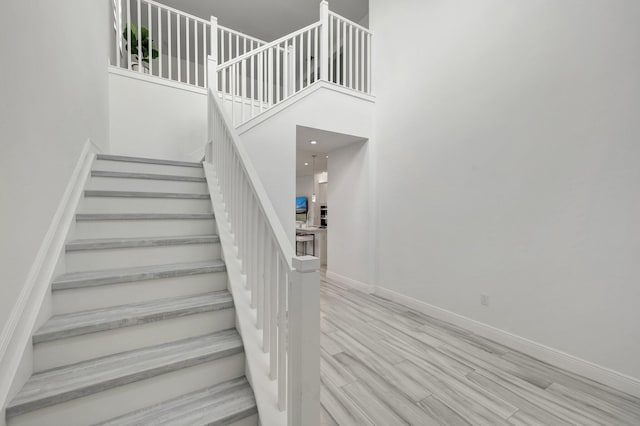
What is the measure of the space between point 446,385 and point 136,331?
6.32 feet

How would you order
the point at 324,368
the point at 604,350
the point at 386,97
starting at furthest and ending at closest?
the point at 386,97 < the point at 324,368 < the point at 604,350

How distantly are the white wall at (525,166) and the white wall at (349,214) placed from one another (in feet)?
1.74

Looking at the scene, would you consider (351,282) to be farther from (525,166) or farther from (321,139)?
(525,166)

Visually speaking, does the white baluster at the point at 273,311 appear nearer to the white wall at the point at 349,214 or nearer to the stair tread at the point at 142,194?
the stair tread at the point at 142,194

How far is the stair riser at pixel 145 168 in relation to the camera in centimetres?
232

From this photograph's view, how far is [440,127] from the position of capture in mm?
2908

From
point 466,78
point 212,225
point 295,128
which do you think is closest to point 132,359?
point 212,225

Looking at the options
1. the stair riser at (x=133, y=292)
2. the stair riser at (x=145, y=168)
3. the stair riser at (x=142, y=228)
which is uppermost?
the stair riser at (x=145, y=168)

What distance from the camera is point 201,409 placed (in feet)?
3.91

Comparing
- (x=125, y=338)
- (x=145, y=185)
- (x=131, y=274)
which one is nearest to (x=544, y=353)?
(x=125, y=338)

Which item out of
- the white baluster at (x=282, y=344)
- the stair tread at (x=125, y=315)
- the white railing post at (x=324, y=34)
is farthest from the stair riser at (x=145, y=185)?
the white railing post at (x=324, y=34)

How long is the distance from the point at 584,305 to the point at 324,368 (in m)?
1.95

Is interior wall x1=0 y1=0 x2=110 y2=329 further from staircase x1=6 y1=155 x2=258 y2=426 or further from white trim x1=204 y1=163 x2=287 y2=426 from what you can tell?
white trim x1=204 y1=163 x2=287 y2=426

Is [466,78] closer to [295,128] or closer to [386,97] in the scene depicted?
[386,97]
